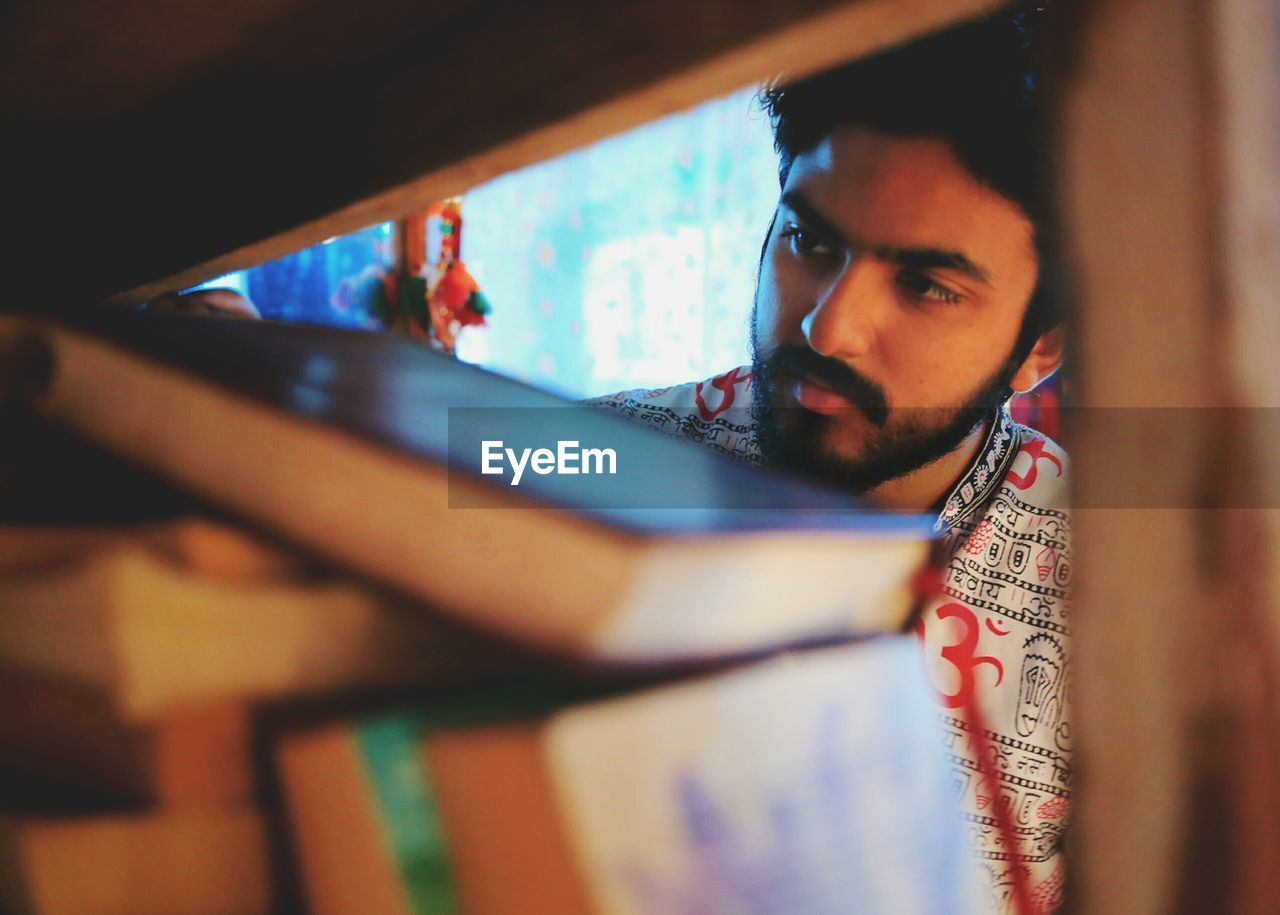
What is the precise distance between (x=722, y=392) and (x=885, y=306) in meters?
0.39

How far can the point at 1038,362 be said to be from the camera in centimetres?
104

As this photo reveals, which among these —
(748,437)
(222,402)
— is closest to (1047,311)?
(748,437)

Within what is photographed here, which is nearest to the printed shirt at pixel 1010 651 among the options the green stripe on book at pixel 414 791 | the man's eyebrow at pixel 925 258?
the man's eyebrow at pixel 925 258

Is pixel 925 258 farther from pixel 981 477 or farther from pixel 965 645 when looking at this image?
pixel 965 645

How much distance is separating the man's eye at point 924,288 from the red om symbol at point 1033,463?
0.22 meters

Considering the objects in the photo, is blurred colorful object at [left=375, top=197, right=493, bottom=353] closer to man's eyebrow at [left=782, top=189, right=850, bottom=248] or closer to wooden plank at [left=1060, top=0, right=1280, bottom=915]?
man's eyebrow at [left=782, top=189, right=850, bottom=248]

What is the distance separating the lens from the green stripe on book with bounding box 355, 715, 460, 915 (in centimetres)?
20

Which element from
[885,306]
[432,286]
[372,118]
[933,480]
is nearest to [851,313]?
[885,306]

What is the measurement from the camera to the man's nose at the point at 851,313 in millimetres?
843

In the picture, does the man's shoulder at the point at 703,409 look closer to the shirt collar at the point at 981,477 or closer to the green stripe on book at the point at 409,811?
the shirt collar at the point at 981,477

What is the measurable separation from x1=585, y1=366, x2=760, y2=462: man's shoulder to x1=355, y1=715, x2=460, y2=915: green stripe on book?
3.01 feet

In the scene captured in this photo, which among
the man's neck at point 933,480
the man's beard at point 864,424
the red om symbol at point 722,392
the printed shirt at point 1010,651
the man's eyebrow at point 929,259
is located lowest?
the printed shirt at point 1010,651

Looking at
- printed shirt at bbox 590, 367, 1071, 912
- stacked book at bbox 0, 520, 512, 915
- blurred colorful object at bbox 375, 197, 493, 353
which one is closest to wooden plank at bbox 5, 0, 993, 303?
stacked book at bbox 0, 520, 512, 915

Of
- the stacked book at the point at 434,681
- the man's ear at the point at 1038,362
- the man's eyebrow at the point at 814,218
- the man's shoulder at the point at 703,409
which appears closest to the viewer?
the stacked book at the point at 434,681
